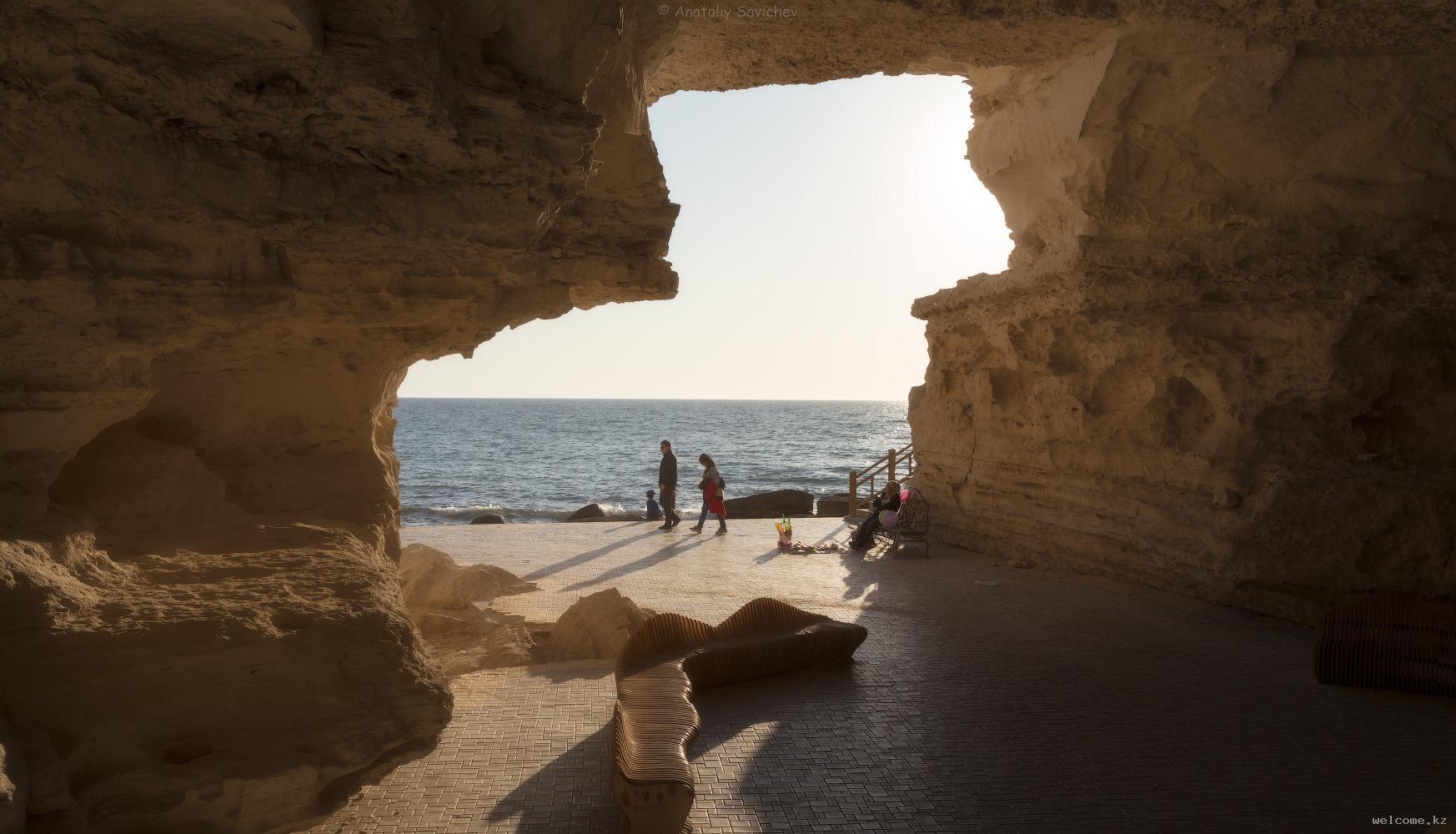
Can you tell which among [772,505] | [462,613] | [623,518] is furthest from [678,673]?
[772,505]

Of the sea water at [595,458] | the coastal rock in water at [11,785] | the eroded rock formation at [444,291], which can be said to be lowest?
the sea water at [595,458]

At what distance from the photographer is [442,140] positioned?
4211 mm

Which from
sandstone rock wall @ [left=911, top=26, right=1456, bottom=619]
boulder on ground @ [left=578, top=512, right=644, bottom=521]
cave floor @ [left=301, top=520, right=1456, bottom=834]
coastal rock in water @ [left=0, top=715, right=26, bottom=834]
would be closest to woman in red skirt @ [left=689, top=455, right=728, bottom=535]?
boulder on ground @ [left=578, top=512, right=644, bottom=521]

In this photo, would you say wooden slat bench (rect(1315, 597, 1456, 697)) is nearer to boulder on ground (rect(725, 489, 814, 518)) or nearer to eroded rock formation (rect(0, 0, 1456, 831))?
eroded rock formation (rect(0, 0, 1456, 831))

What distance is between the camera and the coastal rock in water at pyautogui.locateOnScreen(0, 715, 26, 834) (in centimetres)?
294

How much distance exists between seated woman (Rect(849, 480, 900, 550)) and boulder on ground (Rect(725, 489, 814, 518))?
698 cm

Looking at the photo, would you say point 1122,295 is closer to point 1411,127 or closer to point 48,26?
point 1411,127

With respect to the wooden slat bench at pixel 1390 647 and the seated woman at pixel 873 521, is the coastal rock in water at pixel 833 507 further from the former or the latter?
the wooden slat bench at pixel 1390 647

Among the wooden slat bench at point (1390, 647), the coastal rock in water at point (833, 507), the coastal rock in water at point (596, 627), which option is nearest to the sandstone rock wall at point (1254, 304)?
the wooden slat bench at point (1390, 647)

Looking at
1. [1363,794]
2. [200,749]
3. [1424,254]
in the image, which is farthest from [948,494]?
[200,749]

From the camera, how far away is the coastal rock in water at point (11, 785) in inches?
116

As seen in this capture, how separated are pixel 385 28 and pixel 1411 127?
9585mm

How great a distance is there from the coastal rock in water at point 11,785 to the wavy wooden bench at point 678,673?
2.31 m

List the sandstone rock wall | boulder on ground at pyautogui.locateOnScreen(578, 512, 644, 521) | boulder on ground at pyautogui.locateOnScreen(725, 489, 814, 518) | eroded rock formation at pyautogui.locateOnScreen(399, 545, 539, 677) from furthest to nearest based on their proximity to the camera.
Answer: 1. boulder on ground at pyautogui.locateOnScreen(725, 489, 814, 518)
2. boulder on ground at pyautogui.locateOnScreen(578, 512, 644, 521)
3. the sandstone rock wall
4. eroded rock formation at pyautogui.locateOnScreen(399, 545, 539, 677)
